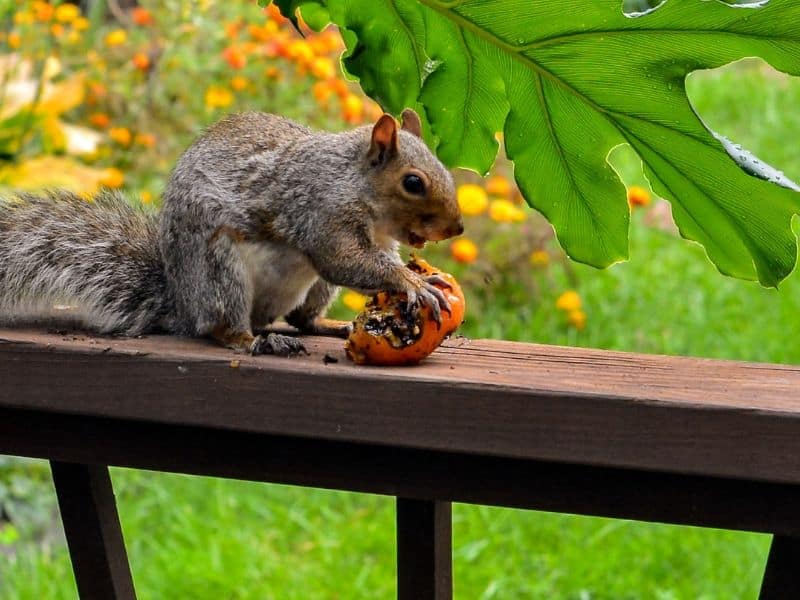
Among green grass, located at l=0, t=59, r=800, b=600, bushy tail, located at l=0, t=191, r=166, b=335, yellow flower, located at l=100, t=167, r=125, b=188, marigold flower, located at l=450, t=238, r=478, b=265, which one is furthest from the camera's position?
yellow flower, located at l=100, t=167, r=125, b=188

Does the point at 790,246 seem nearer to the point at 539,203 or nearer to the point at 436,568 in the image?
the point at 539,203

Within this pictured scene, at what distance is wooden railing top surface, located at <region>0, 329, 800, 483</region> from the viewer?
792mm

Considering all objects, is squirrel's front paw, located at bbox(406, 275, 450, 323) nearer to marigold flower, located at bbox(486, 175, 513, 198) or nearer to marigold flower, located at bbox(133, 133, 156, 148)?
marigold flower, located at bbox(486, 175, 513, 198)

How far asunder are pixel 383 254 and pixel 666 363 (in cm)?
37

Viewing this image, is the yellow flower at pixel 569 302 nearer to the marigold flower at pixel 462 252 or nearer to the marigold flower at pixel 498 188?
the marigold flower at pixel 498 188

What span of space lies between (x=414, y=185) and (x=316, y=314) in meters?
0.19

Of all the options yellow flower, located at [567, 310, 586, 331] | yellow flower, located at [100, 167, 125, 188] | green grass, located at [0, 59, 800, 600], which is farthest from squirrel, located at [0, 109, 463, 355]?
yellow flower, located at [567, 310, 586, 331]

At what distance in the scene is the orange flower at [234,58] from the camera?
300 cm

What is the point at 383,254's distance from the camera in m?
1.25

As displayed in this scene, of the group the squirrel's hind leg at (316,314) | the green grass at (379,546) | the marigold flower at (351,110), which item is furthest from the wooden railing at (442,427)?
the marigold flower at (351,110)

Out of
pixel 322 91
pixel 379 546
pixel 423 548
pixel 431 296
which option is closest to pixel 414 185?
pixel 431 296

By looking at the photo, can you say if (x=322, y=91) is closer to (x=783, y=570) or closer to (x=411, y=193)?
(x=411, y=193)

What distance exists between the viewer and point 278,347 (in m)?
1.05

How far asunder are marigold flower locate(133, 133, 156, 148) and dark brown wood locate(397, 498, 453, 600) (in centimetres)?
232
